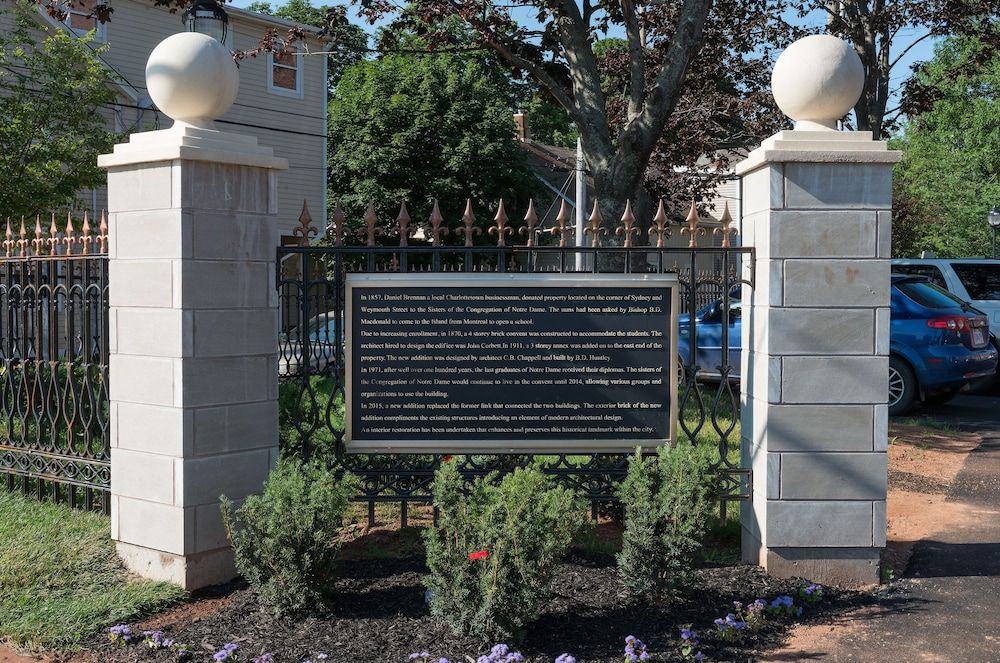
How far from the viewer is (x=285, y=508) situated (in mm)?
4637

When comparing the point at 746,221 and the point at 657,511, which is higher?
the point at 746,221

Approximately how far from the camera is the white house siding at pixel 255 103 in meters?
19.8

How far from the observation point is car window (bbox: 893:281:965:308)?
11.4 metres

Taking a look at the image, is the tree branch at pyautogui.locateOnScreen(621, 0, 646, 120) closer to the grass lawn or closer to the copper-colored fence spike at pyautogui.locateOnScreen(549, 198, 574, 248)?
the copper-colored fence spike at pyautogui.locateOnScreen(549, 198, 574, 248)

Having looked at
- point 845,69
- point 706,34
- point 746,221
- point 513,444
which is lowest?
point 513,444

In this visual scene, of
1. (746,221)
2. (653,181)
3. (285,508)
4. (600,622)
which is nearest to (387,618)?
(285,508)

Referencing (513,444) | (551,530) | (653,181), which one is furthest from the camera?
(653,181)

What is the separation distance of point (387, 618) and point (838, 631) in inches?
84.5

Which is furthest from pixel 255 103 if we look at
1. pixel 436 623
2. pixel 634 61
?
pixel 436 623

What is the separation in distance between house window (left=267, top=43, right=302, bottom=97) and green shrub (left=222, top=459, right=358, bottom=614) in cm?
1942

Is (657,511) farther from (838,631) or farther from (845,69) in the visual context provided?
(845,69)

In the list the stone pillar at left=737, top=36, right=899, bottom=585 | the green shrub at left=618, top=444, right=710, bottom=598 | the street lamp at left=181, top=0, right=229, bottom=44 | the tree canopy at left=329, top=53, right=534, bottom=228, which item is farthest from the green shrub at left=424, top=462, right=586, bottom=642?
the tree canopy at left=329, top=53, right=534, bottom=228

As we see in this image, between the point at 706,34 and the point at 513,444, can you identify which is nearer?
the point at 513,444

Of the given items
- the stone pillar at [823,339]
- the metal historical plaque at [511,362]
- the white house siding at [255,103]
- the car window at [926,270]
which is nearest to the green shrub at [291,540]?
the metal historical plaque at [511,362]
